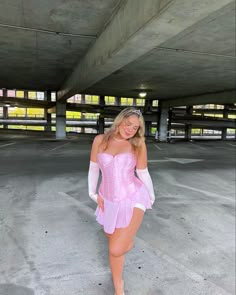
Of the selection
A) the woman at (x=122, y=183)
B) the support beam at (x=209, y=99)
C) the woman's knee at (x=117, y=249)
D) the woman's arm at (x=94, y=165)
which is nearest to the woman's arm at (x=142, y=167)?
the woman at (x=122, y=183)

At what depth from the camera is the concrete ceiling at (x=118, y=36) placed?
129 inches

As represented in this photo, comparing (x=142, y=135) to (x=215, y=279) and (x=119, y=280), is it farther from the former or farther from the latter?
(x=215, y=279)

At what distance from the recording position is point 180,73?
9688mm

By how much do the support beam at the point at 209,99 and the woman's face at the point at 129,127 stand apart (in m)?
13.6

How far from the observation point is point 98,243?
3.18 metres

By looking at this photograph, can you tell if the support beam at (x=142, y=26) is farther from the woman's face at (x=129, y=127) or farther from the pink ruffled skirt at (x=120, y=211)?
the pink ruffled skirt at (x=120, y=211)

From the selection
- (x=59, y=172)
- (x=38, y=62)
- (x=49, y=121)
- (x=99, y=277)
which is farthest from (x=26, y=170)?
(x=49, y=121)

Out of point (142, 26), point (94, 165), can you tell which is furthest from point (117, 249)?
point (142, 26)

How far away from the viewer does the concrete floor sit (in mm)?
2445

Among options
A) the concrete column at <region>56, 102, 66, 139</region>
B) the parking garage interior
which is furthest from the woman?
the concrete column at <region>56, 102, 66, 139</region>

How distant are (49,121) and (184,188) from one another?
23800 mm

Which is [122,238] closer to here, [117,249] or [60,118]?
[117,249]

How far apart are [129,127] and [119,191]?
560 mm

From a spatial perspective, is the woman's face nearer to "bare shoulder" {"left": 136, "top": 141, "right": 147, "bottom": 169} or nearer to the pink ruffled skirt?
"bare shoulder" {"left": 136, "top": 141, "right": 147, "bottom": 169}
